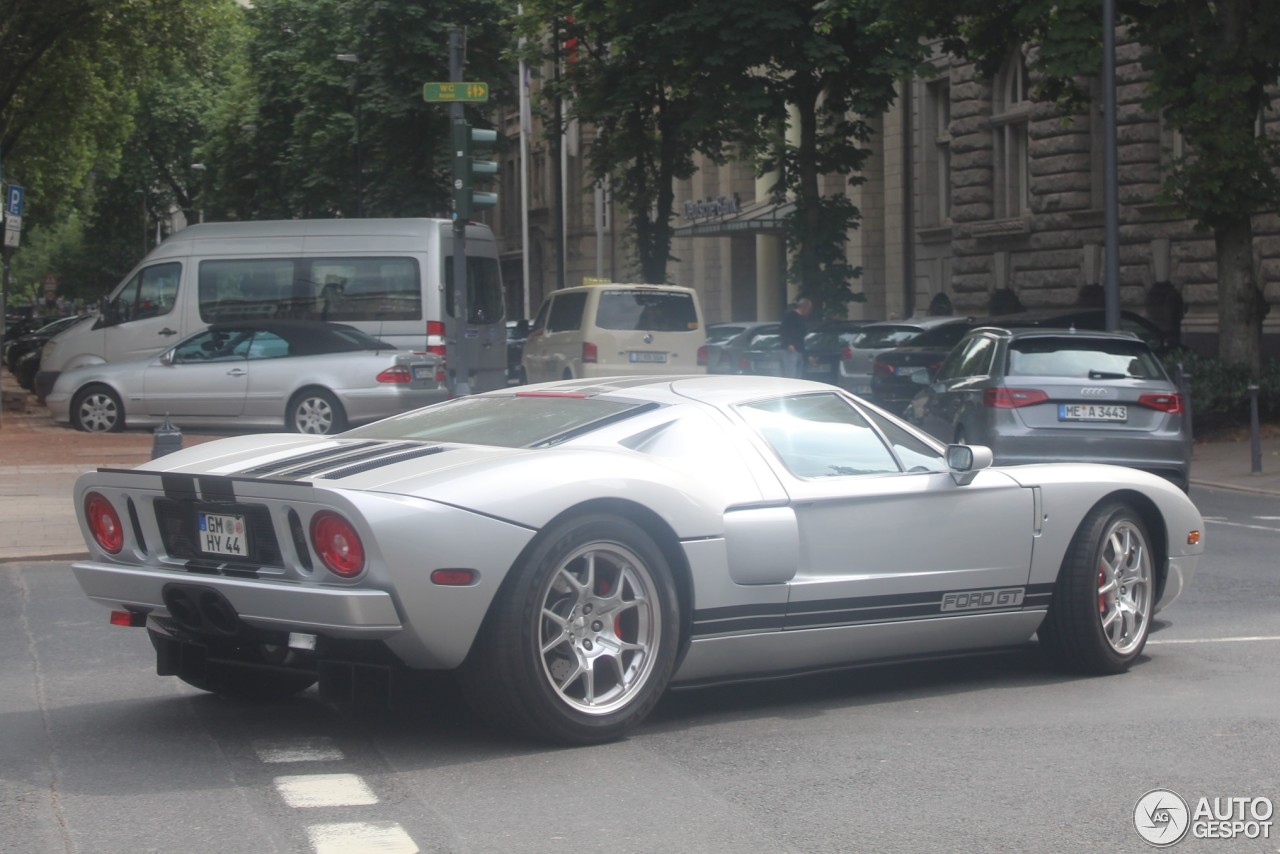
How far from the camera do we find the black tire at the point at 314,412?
2180 cm

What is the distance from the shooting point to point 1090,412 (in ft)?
47.1

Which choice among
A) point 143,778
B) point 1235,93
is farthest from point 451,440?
point 1235,93

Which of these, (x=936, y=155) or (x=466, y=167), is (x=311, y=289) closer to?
(x=466, y=167)

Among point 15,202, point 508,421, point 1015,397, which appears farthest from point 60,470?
point 508,421

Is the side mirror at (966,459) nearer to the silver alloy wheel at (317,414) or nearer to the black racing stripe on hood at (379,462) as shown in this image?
the black racing stripe on hood at (379,462)

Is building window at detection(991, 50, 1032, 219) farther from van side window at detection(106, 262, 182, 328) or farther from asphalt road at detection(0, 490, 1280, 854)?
asphalt road at detection(0, 490, 1280, 854)

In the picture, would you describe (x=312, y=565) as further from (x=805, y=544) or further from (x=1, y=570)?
(x=1, y=570)

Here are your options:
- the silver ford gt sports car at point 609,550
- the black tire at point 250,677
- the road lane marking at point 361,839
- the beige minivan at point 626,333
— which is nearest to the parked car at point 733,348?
the beige minivan at point 626,333

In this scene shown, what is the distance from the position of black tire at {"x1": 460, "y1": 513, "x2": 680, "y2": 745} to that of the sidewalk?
6.81 metres

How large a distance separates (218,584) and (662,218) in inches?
1432

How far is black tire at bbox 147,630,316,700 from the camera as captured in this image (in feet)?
20.1

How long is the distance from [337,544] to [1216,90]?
62.2 ft

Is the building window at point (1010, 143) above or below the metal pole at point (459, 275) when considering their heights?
above

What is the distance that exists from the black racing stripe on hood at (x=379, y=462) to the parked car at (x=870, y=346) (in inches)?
787
